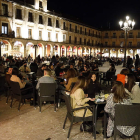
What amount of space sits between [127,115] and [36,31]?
29712 millimetres

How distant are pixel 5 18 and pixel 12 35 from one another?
2.55 metres

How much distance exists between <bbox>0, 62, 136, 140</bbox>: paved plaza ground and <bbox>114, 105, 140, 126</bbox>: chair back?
897mm

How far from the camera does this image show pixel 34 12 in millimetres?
30453

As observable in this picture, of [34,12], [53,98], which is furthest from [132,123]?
[34,12]

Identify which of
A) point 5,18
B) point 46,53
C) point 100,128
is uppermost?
point 5,18

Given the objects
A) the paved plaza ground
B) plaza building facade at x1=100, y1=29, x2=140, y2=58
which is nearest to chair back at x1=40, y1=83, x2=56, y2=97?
the paved plaza ground

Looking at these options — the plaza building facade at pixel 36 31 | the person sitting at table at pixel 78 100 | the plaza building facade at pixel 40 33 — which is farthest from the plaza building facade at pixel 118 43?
the person sitting at table at pixel 78 100

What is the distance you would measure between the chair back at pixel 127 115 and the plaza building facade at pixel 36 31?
17.6 metres

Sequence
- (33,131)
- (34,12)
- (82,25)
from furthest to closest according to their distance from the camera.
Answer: (82,25)
(34,12)
(33,131)

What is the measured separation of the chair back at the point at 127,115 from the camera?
3029mm

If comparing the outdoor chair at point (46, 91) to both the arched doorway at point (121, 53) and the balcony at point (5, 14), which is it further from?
the arched doorway at point (121, 53)

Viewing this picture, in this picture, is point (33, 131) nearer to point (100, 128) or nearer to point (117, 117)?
point (100, 128)

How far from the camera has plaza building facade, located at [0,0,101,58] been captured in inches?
1021

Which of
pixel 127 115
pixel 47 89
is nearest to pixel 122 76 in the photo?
pixel 47 89
